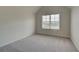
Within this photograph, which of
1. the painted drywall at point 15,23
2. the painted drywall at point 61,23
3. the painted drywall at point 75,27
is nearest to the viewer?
the painted drywall at point 75,27

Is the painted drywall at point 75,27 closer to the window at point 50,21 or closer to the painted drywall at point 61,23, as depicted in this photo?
the painted drywall at point 61,23

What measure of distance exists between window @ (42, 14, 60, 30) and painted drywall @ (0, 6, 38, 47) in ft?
1.75

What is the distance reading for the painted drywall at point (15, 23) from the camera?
11.1ft

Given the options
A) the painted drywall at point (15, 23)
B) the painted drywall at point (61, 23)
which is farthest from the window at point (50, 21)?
the painted drywall at point (15, 23)

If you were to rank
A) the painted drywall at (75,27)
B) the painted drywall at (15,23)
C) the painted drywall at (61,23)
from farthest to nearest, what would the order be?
1. the painted drywall at (61,23)
2. the painted drywall at (15,23)
3. the painted drywall at (75,27)

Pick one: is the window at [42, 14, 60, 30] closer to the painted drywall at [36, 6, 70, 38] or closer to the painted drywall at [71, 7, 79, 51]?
the painted drywall at [36, 6, 70, 38]

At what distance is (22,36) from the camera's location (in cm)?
430

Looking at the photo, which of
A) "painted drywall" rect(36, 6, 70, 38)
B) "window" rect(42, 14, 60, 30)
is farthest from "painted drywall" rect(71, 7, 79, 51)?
"window" rect(42, 14, 60, 30)

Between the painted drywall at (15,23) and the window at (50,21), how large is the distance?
0.53m

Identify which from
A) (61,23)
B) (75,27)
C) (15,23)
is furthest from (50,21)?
(15,23)

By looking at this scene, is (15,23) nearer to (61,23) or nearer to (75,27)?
(61,23)

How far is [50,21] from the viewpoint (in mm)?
3393

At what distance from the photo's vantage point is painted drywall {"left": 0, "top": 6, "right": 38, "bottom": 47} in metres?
3.37
